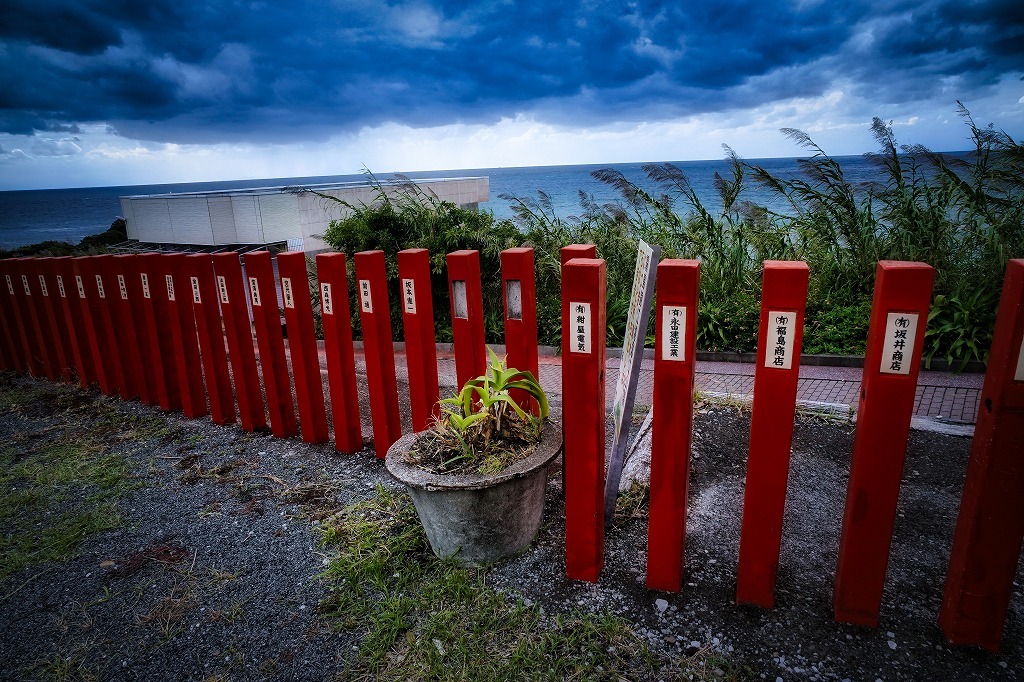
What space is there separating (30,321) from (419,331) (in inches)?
202

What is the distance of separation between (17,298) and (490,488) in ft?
19.6

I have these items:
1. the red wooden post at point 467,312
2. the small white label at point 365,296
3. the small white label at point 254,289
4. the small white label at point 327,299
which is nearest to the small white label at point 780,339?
the red wooden post at point 467,312

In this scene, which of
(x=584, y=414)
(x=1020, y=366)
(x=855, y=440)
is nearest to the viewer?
(x=1020, y=366)

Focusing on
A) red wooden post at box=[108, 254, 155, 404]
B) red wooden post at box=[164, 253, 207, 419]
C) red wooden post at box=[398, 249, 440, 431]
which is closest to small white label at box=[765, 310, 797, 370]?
red wooden post at box=[398, 249, 440, 431]

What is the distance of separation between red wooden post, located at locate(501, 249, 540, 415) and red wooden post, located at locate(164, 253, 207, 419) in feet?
9.09

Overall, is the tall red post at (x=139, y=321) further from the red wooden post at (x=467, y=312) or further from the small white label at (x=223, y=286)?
the red wooden post at (x=467, y=312)

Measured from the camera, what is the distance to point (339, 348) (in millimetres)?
3723

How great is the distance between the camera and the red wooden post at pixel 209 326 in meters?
4.21

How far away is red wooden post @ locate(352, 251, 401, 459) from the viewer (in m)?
3.43

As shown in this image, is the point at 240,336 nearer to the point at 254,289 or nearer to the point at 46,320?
the point at 254,289

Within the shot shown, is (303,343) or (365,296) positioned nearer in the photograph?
(365,296)

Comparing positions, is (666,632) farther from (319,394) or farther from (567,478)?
(319,394)

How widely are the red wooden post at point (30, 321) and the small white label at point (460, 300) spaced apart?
16.0 ft

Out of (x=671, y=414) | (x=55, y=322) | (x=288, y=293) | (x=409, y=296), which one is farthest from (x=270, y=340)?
(x=55, y=322)
